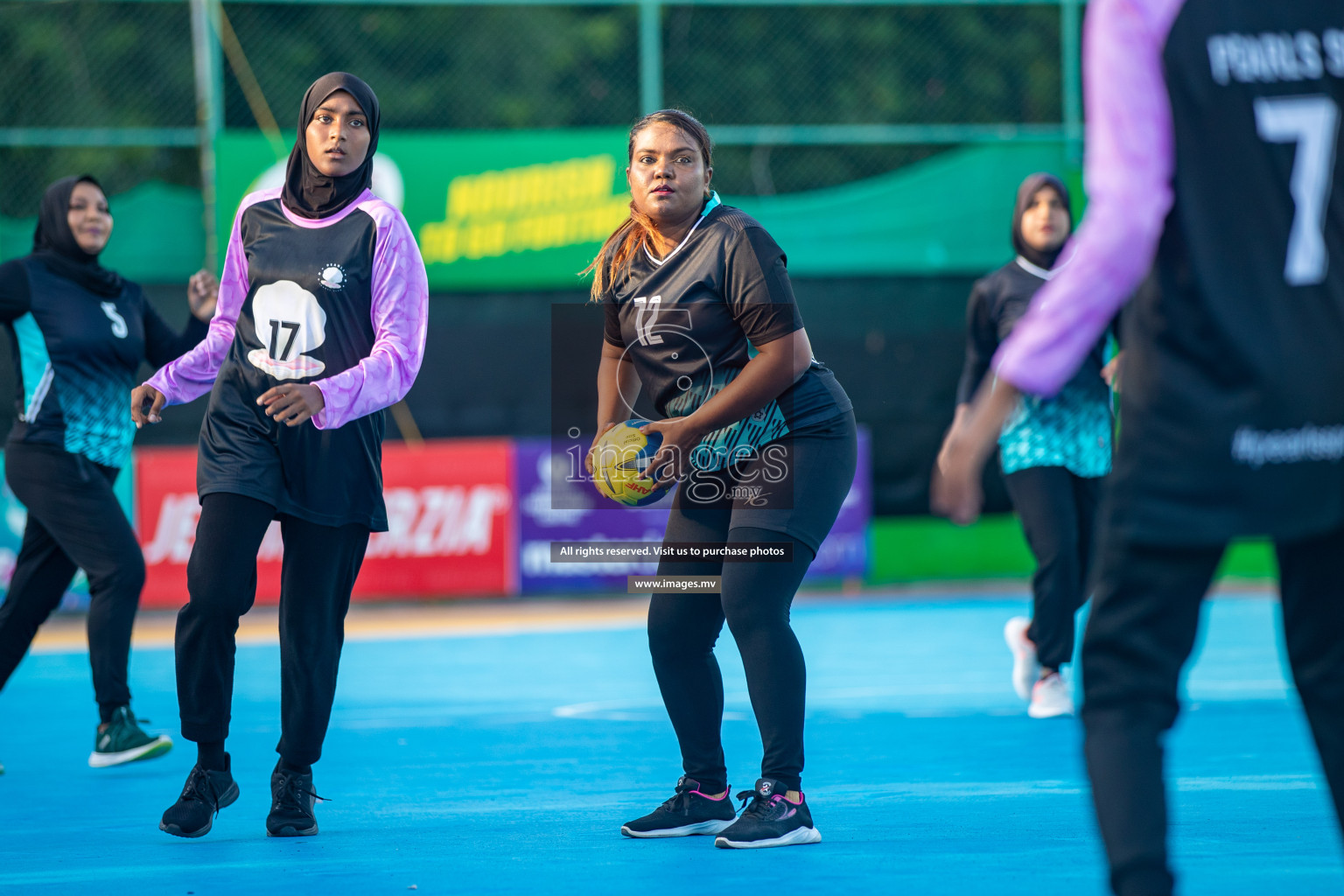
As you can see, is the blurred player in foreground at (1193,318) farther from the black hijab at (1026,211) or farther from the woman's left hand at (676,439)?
the black hijab at (1026,211)

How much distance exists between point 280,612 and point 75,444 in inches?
74.0

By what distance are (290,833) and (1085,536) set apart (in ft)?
11.7

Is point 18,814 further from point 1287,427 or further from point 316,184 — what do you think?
point 1287,427

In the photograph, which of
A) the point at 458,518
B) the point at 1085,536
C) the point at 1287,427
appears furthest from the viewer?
the point at 458,518

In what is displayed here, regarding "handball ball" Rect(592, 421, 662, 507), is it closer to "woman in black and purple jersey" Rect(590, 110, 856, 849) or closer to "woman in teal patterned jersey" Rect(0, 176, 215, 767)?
"woman in black and purple jersey" Rect(590, 110, 856, 849)

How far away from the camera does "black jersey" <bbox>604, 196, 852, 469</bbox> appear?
3.96m

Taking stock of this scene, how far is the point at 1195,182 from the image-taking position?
94.0 inches

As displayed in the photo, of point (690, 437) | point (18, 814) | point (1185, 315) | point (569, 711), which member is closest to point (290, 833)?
point (18, 814)

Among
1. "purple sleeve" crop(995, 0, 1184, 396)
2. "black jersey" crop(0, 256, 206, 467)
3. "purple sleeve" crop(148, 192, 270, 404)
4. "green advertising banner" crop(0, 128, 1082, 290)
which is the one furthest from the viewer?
"green advertising banner" crop(0, 128, 1082, 290)

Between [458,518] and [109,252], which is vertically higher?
[109,252]

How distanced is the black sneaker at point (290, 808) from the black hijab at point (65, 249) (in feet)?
7.94

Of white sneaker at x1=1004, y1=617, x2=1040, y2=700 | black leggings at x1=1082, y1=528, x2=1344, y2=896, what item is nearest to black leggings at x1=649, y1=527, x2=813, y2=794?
black leggings at x1=1082, y1=528, x2=1344, y2=896

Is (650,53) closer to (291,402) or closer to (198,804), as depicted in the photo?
(291,402)

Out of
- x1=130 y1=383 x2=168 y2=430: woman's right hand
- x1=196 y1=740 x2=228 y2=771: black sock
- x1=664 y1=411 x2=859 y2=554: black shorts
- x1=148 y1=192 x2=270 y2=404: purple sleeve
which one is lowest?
x1=196 y1=740 x2=228 y2=771: black sock
